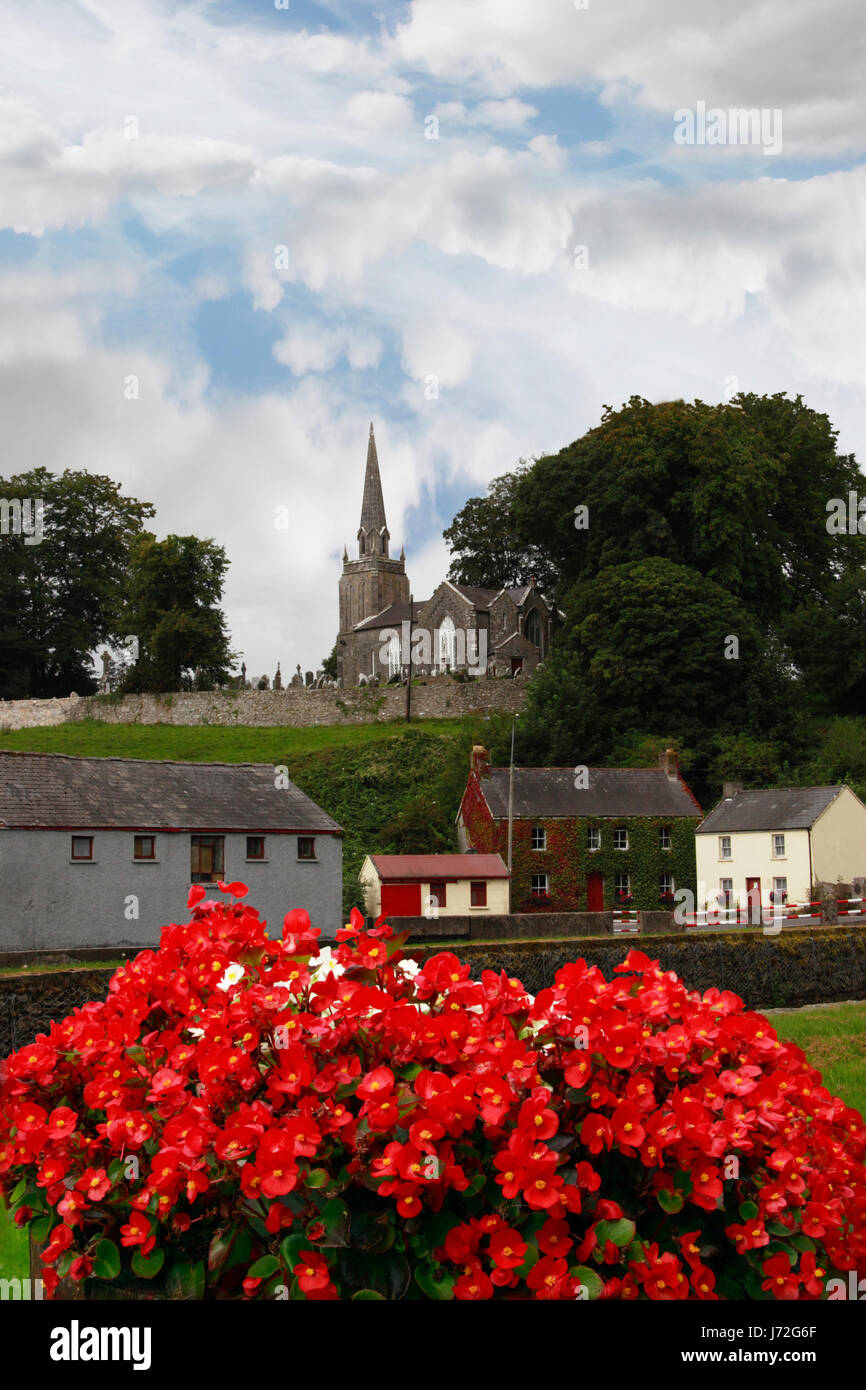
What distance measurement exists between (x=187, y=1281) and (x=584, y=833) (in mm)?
46812

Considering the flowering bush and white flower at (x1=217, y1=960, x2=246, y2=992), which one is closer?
the flowering bush

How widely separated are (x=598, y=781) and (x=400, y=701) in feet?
60.8

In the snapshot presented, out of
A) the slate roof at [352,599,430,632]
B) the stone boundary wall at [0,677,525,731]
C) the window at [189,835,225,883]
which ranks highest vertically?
the slate roof at [352,599,430,632]

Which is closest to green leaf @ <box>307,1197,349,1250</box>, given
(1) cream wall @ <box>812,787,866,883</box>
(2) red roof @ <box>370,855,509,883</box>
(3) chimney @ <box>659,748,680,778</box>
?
(2) red roof @ <box>370,855,509,883</box>

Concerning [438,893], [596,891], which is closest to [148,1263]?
[438,893]

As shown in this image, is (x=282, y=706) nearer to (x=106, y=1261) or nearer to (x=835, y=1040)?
(x=835, y=1040)

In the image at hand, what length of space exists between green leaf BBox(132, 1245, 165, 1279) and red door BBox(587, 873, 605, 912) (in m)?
47.3

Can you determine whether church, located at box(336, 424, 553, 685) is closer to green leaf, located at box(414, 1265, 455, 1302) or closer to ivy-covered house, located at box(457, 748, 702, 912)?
ivy-covered house, located at box(457, 748, 702, 912)

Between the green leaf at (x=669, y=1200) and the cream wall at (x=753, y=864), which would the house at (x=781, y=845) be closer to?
the cream wall at (x=753, y=864)

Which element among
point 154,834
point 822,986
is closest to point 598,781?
point 154,834

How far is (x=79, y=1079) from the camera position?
490cm

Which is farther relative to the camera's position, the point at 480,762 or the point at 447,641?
the point at 447,641

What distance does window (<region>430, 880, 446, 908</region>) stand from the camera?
45031 mm

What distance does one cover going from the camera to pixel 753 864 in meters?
48.0
